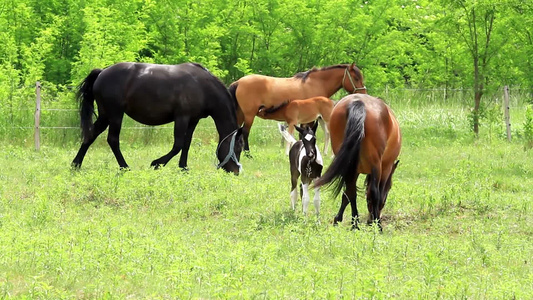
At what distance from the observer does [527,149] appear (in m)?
19.0

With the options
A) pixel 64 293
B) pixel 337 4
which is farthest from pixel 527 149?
pixel 64 293

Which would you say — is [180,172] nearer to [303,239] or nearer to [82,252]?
[303,239]

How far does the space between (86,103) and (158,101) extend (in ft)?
4.37

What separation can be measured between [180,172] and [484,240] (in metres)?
5.28

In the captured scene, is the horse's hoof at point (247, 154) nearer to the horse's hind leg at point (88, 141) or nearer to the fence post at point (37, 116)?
the horse's hind leg at point (88, 141)

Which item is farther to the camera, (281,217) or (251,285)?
(281,217)

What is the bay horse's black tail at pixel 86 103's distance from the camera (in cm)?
1473

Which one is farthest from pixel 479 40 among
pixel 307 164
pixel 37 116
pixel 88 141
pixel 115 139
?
pixel 307 164

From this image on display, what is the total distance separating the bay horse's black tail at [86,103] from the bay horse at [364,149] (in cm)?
627

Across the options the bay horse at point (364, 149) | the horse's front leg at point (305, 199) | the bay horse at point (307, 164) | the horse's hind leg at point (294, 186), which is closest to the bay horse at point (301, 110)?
the horse's hind leg at point (294, 186)

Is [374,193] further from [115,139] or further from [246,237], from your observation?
[115,139]

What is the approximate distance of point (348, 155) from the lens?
30.4ft

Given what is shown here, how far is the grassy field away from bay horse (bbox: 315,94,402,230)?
0.52m

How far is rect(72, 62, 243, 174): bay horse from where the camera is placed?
47.6ft
